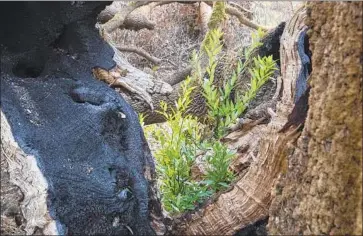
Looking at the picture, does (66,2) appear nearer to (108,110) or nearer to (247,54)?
(108,110)

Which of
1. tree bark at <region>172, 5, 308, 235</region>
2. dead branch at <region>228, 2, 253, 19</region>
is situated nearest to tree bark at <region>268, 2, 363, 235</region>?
tree bark at <region>172, 5, 308, 235</region>

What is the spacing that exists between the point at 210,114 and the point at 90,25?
76 cm

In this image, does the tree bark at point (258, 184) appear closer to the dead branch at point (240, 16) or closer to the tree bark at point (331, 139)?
the tree bark at point (331, 139)

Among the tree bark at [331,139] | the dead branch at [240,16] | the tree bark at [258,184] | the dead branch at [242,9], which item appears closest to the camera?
the tree bark at [331,139]

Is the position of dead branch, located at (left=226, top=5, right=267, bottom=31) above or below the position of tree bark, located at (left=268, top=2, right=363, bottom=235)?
below

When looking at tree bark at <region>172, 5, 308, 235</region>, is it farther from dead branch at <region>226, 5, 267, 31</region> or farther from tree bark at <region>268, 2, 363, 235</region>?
dead branch at <region>226, 5, 267, 31</region>

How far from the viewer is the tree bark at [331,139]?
2.79 feet

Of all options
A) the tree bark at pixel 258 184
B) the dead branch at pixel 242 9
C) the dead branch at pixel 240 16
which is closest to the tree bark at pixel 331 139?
the tree bark at pixel 258 184

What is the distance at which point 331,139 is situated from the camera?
0.92 metres

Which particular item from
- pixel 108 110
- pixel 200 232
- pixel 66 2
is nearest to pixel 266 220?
pixel 200 232

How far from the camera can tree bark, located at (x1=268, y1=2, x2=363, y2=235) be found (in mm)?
851

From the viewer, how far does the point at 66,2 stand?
1.15 metres

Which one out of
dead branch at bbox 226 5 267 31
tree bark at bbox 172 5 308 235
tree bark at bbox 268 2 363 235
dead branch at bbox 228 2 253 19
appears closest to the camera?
tree bark at bbox 268 2 363 235

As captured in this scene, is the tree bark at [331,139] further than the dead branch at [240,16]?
No
